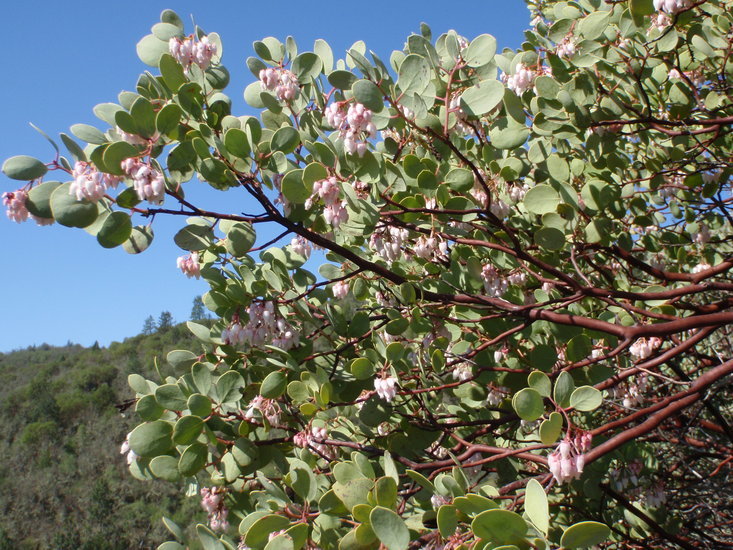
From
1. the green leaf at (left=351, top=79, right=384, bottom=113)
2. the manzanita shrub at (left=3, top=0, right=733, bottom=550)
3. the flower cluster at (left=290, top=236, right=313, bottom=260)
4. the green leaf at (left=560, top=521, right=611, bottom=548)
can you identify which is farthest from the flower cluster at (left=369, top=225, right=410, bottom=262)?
the green leaf at (left=560, top=521, right=611, bottom=548)

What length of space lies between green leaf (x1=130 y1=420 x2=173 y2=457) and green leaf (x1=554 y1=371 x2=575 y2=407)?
1.23 m

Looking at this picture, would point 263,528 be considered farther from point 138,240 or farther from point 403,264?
point 403,264

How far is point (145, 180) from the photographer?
5.39 feet

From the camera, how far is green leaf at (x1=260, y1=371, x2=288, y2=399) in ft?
6.58

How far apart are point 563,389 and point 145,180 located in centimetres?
133

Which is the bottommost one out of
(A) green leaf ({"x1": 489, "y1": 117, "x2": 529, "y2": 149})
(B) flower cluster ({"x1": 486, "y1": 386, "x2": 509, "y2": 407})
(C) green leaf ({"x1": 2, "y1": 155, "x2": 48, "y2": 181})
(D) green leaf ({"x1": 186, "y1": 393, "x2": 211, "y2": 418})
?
(D) green leaf ({"x1": 186, "y1": 393, "x2": 211, "y2": 418})

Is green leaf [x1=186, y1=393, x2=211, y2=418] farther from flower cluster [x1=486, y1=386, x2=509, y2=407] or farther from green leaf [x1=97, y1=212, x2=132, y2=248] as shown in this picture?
flower cluster [x1=486, y1=386, x2=509, y2=407]

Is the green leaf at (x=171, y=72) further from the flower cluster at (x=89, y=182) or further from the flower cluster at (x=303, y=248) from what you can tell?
the flower cluster at (x=303, y=248)

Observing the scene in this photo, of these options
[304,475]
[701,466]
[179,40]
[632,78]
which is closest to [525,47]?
[632,78]

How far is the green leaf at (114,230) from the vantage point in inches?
66.0

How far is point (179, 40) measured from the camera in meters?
2.07

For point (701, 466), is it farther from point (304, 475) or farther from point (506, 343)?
point (304, 475)

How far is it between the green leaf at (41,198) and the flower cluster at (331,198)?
2.47ft

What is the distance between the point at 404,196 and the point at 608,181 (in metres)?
1.05
